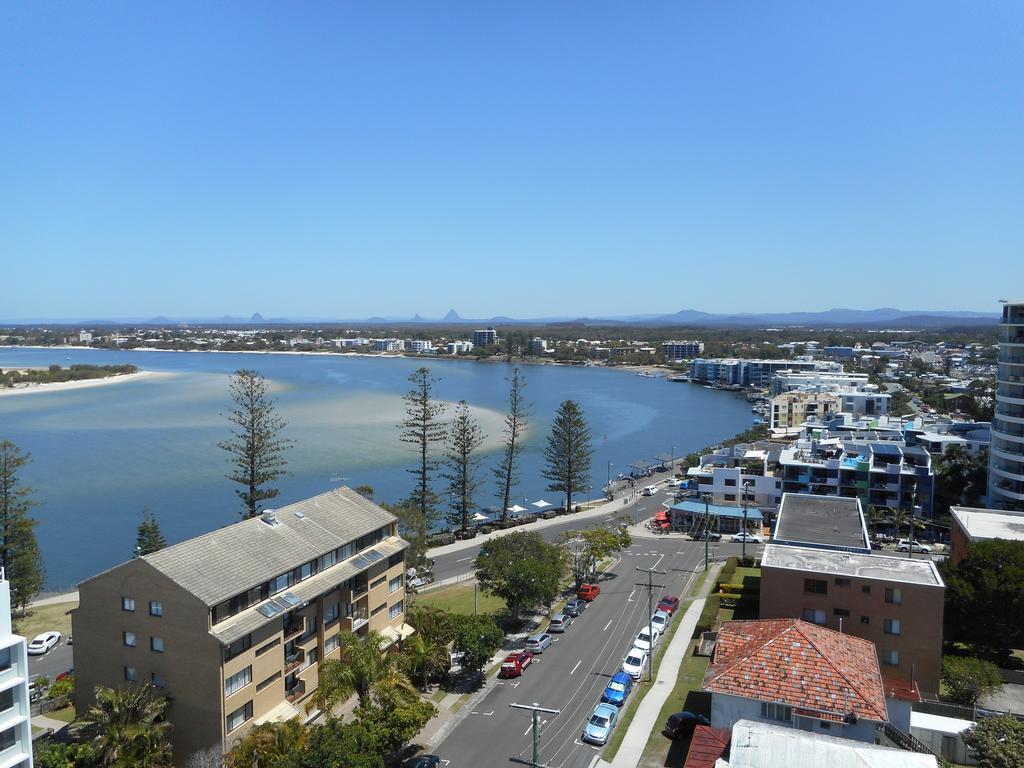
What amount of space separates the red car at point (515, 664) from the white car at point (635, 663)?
2542 millimetres

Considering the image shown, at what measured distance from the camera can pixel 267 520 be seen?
56.2ft

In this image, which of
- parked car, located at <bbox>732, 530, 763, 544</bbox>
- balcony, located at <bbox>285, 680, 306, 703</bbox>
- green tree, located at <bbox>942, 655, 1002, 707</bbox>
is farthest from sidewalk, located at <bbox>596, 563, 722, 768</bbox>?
parked car, located at <bbox>732, 530, 763, 544</bbox>

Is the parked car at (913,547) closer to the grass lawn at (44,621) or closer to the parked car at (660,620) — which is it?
the parked car at (660,620)

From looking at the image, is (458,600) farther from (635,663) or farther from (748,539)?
(748,539)

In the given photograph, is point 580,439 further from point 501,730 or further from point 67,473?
point 67,473

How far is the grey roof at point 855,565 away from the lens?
18.0m

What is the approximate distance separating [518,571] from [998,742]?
11760 millimetres

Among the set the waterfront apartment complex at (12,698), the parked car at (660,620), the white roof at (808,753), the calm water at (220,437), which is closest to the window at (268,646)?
the waterfront apartment complex at (12,698)

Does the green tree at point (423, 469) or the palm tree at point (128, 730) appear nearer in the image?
the palm tree at point (128, 730)

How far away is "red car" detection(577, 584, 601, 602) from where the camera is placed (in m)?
24.2

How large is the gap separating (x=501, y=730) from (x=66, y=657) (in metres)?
13.2

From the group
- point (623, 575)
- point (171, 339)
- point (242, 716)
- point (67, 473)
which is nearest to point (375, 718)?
point (242, 716)

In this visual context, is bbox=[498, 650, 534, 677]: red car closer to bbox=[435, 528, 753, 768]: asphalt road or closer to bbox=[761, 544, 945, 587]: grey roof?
bbox=[435, 528, 753, 768]: asphalt road

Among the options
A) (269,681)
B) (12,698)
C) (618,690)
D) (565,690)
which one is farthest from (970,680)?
(12,698)
